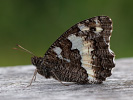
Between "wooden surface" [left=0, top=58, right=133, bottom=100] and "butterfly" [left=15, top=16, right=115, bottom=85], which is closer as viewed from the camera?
"wooden surface" [left=0, top=58, right=133, bottom=100]

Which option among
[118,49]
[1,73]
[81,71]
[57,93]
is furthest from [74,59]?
[118,49]

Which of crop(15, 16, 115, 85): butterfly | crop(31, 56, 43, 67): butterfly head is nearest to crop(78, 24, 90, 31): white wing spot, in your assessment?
crop(15, 16, 115, 85): butterfly

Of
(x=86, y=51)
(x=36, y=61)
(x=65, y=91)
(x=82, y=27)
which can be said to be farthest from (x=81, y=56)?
(x=65, y=91)

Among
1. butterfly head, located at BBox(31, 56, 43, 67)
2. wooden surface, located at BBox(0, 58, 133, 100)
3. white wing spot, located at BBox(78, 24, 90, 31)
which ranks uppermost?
white wing spot, located at BBox(78, 24, 90, 31)

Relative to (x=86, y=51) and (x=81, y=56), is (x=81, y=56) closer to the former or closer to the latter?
(x=81, y=56)

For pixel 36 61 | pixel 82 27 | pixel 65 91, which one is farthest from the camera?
pixel 36 61

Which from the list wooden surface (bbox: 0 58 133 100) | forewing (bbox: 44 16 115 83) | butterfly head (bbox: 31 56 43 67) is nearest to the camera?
wooden surface (bbox: 0 58 133 100)

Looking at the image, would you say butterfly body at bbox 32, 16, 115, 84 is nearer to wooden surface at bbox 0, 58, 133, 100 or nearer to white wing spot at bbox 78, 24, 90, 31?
white wing spot at bbox 78, 24, 90, 31

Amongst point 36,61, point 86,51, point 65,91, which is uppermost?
point 86,51

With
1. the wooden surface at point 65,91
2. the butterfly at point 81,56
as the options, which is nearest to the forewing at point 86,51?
the butterfly at point 81,56

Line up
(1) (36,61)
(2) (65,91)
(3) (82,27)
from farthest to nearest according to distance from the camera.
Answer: (1) (36,61)
(3) (82,27)
(2) (65,91)
